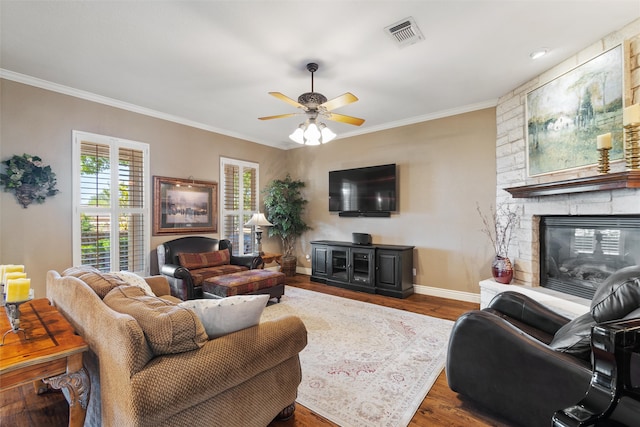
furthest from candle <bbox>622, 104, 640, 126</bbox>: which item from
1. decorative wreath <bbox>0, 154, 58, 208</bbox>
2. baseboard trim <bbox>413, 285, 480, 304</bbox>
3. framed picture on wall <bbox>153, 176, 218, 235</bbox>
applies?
decorative wreath <bbox>0, 154, 58, 208</bbox>

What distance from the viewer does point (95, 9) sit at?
2.21 meters

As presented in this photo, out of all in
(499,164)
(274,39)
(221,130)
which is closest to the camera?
(274,39)

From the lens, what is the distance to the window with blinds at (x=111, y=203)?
368cm

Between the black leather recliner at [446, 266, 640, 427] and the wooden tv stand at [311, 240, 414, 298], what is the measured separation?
2.45m

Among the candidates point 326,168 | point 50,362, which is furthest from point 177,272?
point 326,168

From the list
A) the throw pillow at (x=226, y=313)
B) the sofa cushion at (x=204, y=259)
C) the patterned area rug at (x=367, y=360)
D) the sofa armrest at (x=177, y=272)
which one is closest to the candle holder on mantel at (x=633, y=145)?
the patterned area rug at (x=367, y=360)

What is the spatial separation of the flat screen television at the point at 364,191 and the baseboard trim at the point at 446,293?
139 centimetres

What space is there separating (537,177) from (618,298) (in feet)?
7.71

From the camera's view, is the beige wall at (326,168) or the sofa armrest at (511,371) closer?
the sofa armrest at (511,371)

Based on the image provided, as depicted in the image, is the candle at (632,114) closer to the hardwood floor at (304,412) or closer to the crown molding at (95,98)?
the hardwood floor at (304,412)

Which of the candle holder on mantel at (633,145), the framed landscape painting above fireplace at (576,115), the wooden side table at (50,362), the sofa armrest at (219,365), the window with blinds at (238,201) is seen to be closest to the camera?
the sofa armrest at (219,365)

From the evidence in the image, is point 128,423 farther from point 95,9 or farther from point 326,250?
point 326,250

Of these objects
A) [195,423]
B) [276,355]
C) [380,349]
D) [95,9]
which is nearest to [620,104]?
[380,349]

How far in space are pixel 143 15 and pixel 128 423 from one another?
2.78 m
